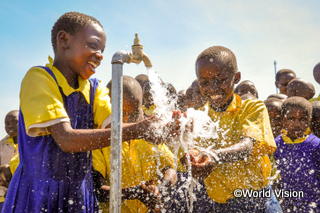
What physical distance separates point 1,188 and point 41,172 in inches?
147

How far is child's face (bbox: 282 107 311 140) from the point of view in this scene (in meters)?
3.88

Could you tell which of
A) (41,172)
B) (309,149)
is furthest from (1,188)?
(309,149)

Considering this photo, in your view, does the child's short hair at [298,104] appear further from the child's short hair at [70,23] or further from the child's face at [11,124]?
the child's face at [11,124]

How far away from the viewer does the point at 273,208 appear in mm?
2332

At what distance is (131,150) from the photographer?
279cm

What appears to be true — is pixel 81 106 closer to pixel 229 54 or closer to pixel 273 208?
pixel 229 54

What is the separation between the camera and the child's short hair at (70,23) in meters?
2.00

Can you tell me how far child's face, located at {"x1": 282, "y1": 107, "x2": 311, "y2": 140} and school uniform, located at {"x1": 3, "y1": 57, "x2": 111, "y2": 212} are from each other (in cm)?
303

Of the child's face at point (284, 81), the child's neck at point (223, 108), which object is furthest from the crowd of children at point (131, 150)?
the child's face at point (284, 81)

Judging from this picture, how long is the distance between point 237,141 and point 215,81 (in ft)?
1.86

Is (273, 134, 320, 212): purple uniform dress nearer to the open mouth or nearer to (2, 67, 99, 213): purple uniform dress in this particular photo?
(2, 67, 99, 213): purple uniform dress

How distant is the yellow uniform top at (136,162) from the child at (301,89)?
13.5ft

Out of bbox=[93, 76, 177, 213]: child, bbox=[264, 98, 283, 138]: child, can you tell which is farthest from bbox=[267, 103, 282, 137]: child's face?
bbox=[93, 76, 177, 213]: child

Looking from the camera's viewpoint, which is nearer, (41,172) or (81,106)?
(41,172)
